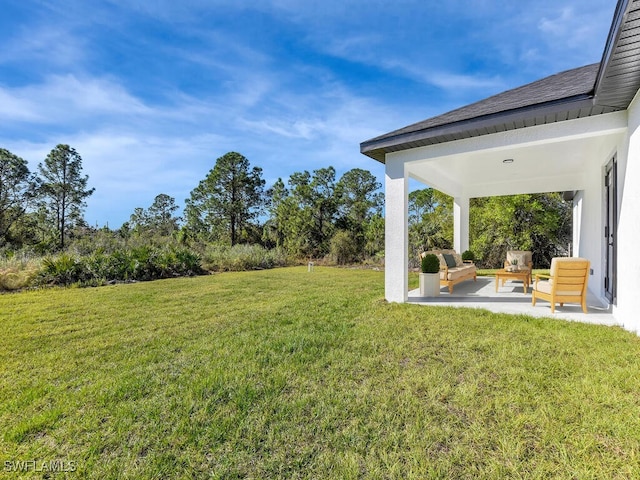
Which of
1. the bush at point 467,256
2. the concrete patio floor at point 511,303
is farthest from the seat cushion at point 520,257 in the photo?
the bush at point 467,256

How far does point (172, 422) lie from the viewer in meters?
2.68

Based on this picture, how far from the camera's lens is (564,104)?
476 cm

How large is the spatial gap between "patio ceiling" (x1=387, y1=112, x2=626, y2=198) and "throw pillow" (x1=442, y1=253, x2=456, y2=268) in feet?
7.61

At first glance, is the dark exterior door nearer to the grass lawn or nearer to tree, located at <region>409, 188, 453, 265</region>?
the grass lawn

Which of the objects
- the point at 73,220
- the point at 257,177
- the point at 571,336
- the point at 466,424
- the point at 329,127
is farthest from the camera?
the point at 257,177

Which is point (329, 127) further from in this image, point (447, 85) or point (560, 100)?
point (560, 100)

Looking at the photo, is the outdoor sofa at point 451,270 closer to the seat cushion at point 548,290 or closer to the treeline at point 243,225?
the seat cushion at point 548,290

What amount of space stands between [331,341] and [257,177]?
25891 millimetres

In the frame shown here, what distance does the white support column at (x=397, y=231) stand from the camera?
6914 mm

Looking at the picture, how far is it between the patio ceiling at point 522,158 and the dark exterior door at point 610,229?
448mm

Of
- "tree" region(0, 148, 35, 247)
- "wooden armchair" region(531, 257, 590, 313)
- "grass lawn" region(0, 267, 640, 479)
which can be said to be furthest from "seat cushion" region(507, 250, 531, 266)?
"tree" region(0, 148, 35, 247)

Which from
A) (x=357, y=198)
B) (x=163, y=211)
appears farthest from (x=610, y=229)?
(x=163, y=211)

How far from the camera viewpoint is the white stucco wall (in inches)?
172

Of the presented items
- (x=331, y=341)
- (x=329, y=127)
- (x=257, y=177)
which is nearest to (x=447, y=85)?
(x=329, y=127)
